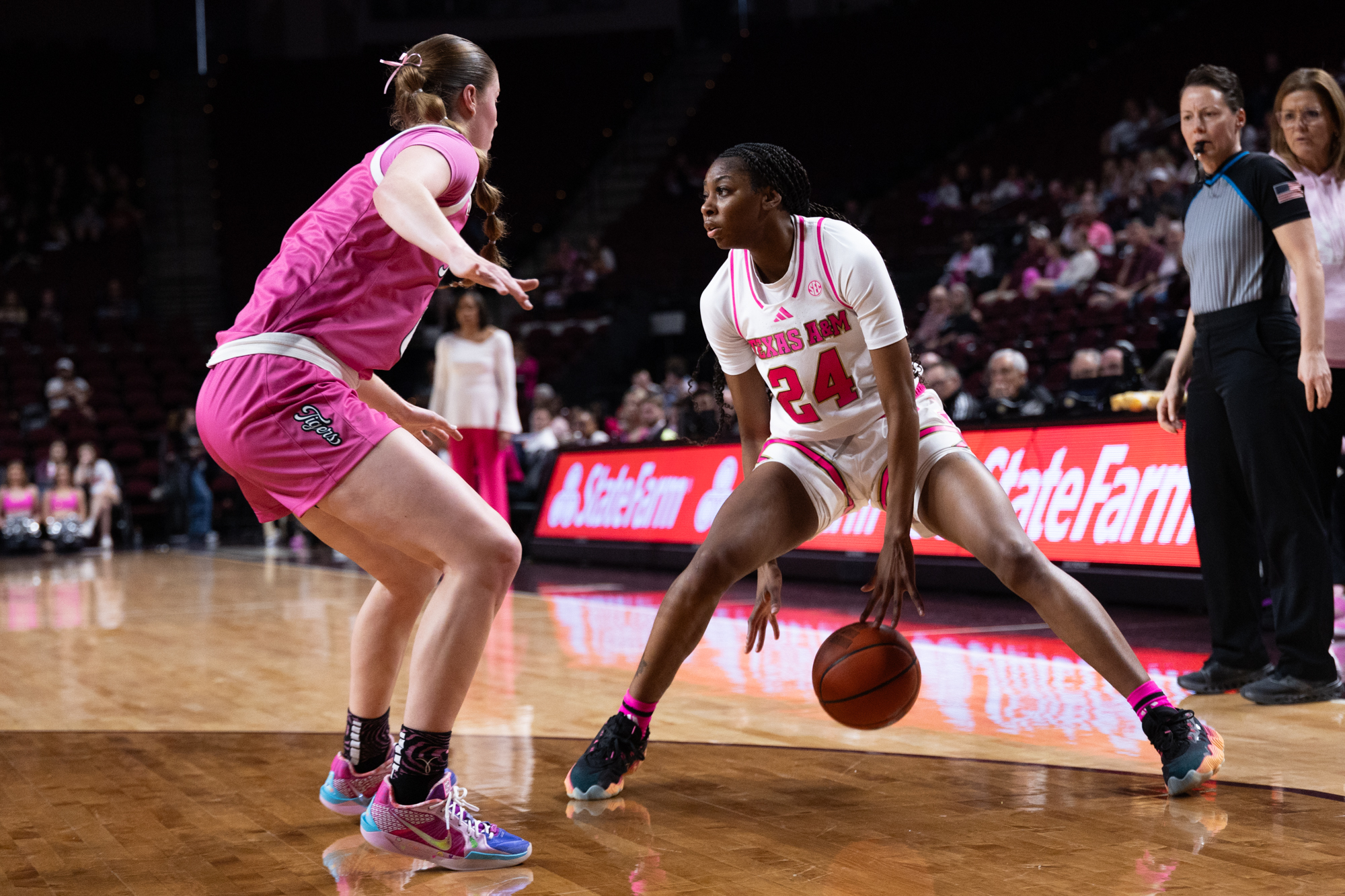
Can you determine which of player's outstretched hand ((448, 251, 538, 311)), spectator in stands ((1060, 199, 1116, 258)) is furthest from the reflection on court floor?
spectator in stands ((1060, 199, 1116, 258))

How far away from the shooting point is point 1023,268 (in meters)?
13.7

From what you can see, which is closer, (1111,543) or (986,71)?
(1111,543)

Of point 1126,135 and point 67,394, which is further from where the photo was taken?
point 67,394

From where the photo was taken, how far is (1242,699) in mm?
4227

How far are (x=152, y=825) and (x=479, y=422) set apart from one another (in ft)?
18.7

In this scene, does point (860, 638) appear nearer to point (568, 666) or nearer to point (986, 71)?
point (568, 666)

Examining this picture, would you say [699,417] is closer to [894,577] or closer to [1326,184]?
[1326,184]

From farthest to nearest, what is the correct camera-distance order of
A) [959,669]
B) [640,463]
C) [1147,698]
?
[640,463] < [959,669] < [1147,698]

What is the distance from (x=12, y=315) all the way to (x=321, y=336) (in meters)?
17.9

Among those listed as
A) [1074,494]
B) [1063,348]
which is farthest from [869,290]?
[1063,348]

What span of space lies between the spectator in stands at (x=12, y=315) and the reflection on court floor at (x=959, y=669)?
14.1 meters

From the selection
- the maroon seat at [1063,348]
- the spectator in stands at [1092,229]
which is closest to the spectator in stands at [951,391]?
→ the maroon seat at [1063,348]

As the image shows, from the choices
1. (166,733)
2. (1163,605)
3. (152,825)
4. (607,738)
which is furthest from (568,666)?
(1163,605)

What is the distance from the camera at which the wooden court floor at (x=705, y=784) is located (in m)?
2.57
